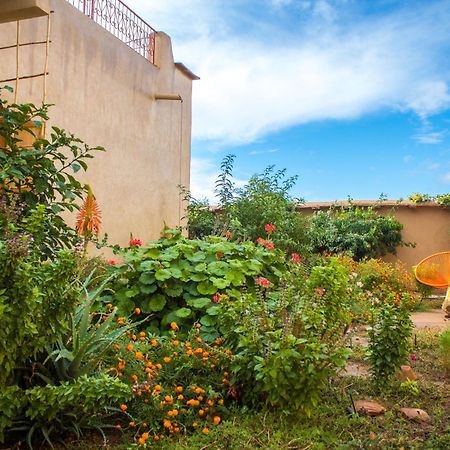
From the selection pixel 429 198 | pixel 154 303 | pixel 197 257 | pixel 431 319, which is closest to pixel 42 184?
pixel 154 303

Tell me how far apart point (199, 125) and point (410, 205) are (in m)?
5.69

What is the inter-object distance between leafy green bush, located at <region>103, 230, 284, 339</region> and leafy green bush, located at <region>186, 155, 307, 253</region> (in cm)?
326

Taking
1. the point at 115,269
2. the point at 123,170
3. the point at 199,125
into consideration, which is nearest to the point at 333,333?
the point at 115,269

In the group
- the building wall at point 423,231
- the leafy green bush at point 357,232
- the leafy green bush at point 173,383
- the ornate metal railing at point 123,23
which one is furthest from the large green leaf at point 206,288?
the building wall at point 423,231

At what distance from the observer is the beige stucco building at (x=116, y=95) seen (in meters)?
7.65

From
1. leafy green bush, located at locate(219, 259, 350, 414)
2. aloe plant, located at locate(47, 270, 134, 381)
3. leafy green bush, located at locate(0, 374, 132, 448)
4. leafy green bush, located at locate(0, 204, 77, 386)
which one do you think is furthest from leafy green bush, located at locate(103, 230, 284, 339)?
leafy green bush, located at locate(0, 204, 77, 386)

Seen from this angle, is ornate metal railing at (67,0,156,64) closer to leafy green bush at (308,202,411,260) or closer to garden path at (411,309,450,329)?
leafy green bush at (308,202,411,260)

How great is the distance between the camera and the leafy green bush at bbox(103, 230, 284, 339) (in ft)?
15.0

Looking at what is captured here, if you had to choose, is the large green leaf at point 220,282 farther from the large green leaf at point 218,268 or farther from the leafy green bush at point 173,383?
the leafy green bush at point 173,383

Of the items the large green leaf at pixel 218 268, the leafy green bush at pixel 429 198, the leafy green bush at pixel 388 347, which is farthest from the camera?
the leafy green bush at pixel 429 198

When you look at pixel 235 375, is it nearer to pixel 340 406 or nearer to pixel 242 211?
pixel 340 406

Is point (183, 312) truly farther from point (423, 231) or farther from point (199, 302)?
point (423, 231)

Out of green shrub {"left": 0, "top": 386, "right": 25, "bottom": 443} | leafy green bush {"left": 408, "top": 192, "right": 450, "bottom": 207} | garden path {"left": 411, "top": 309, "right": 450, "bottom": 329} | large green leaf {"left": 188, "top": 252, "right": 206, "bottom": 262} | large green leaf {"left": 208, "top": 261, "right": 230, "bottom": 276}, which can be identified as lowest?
garden path {"left": 411, "top": 309, "right": 450, "bottom": 329}

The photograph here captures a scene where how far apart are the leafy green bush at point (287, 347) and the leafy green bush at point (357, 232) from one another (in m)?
9.01
